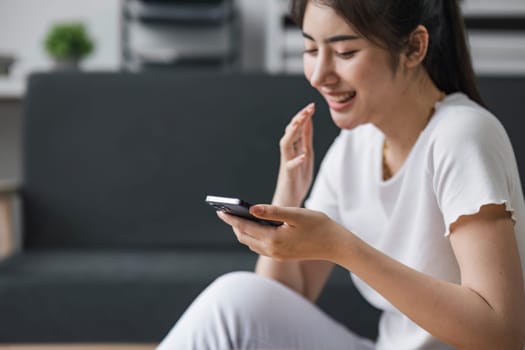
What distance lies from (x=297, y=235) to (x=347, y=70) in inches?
11.0

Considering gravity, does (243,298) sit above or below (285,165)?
below

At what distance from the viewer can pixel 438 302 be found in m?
0.83

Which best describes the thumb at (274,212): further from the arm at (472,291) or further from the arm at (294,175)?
the arm at (294,175)

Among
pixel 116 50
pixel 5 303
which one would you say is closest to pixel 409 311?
pixel 5 303

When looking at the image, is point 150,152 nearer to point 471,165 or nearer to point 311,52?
point 311,52

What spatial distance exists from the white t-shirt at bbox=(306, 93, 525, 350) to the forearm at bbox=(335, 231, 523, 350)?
0.10 meters

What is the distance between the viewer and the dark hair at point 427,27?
3.10 feet

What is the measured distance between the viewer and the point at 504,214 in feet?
2.80

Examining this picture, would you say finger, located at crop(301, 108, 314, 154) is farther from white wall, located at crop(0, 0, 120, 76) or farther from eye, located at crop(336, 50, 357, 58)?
white wall, located at crop(0, 0, 120, 76)

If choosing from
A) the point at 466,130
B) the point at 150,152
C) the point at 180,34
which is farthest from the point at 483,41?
the point at 466,130

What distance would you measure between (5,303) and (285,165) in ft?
2.97

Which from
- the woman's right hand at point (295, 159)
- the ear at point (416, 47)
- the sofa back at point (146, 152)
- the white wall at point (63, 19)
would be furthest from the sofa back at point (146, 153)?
the ear at point (416, 47)

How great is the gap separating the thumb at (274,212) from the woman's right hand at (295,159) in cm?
27

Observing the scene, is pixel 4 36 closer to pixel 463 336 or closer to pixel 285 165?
pixel 285 165
